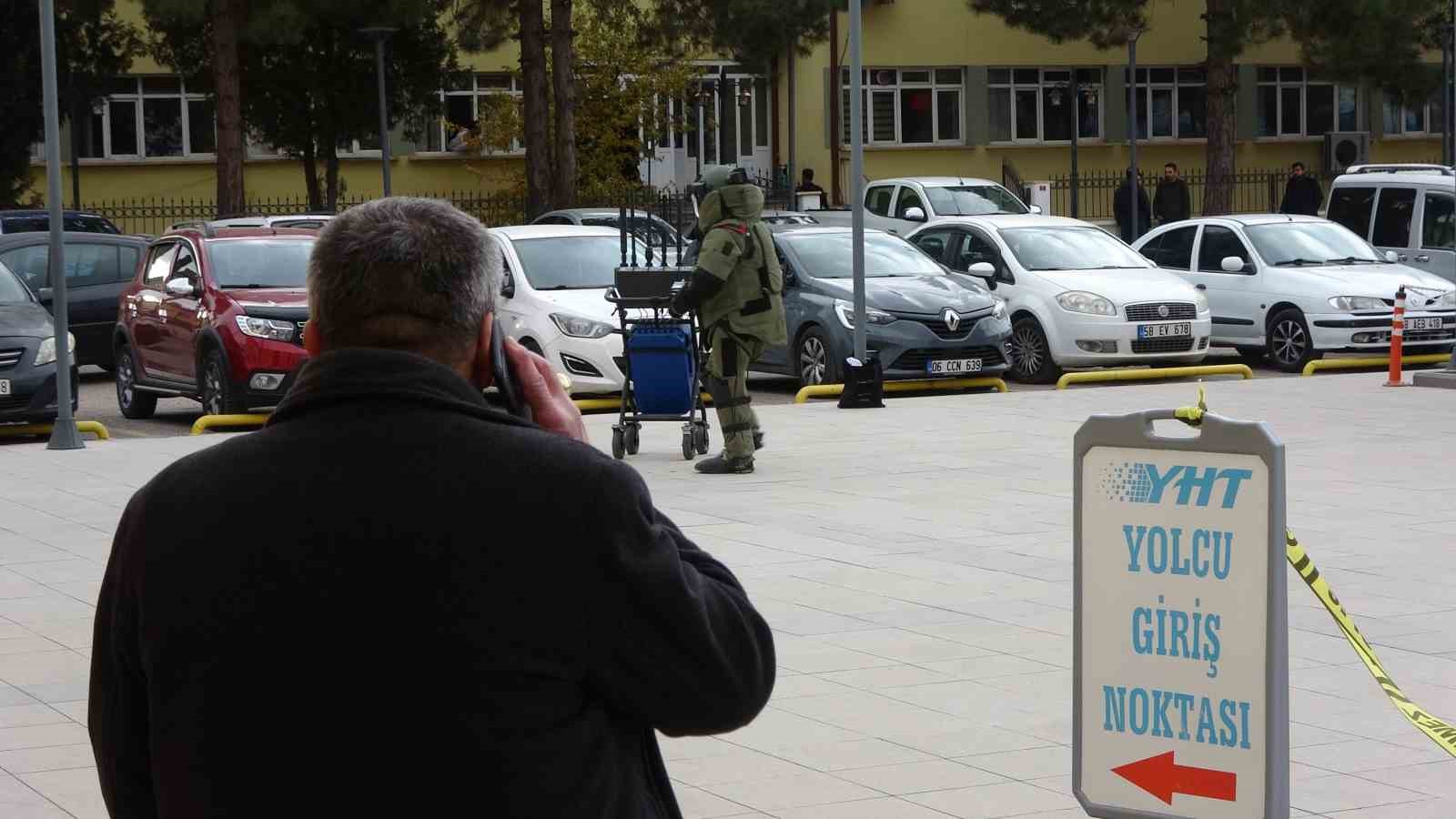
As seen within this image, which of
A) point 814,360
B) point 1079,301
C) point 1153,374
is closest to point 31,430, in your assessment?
point 814,360

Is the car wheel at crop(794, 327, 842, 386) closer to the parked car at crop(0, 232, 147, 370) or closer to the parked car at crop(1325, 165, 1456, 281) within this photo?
the parked car at crop(0, 232, 147, 370)

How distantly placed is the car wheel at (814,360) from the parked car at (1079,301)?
1.80 meters

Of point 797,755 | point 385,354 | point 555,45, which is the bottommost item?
point 797,755

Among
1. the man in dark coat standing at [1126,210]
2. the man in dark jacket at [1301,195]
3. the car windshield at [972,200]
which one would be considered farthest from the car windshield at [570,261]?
the man in dark coat standing at [1126,210]

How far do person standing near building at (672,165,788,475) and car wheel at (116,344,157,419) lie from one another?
23.9 feet

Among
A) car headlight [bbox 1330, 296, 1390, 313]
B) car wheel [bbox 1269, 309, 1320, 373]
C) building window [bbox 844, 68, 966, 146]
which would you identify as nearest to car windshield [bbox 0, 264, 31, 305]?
car wheel [bbox 1269, 309, 1320, 373]

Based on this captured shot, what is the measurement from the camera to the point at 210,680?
2.44 metres

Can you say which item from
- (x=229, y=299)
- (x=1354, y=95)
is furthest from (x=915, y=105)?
(x=229, y=299)

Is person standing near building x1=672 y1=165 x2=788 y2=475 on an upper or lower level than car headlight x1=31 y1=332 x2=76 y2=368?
upper

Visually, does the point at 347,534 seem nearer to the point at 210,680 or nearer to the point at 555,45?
the point at 210,680

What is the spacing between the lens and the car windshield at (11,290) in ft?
57.6

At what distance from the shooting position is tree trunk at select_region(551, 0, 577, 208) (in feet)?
118

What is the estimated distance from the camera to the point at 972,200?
99.5 ft

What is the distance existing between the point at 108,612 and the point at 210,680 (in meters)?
0.23
